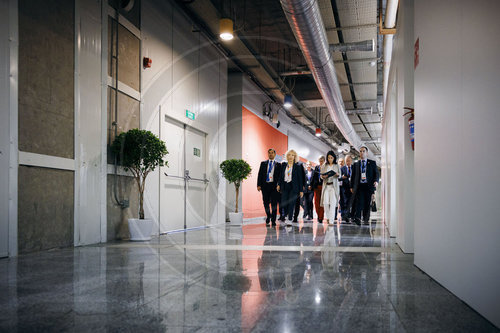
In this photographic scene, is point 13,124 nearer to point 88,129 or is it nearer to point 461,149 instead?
point 88,129

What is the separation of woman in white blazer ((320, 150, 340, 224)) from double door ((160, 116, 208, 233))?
2586 mm

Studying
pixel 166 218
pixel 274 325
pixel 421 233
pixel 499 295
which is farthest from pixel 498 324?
pixel 166 218

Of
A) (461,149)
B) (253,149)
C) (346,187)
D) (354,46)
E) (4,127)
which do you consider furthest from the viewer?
(253,149)

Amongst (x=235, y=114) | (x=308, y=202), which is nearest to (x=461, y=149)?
(x=308, y=202)

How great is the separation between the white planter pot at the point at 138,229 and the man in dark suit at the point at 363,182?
4.59m

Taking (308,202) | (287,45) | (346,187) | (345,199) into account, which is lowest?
(308,202)

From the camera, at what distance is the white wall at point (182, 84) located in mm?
6855

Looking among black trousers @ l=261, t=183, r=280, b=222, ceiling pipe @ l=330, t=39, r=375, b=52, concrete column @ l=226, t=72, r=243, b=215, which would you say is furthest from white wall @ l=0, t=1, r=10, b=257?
concrete column @ l=226, t=72, r=243, b=215

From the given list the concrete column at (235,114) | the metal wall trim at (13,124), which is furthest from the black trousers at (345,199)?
the metal wall trim at (13,124)

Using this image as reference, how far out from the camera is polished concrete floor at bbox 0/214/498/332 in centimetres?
180

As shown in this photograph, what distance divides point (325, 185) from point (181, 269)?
20.5ft

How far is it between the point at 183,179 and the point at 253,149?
4.55m

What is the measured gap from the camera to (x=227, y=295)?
2.33 m

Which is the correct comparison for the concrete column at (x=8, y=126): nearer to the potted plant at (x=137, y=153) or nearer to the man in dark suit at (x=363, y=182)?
the potted plant at (x=137, y=153)
